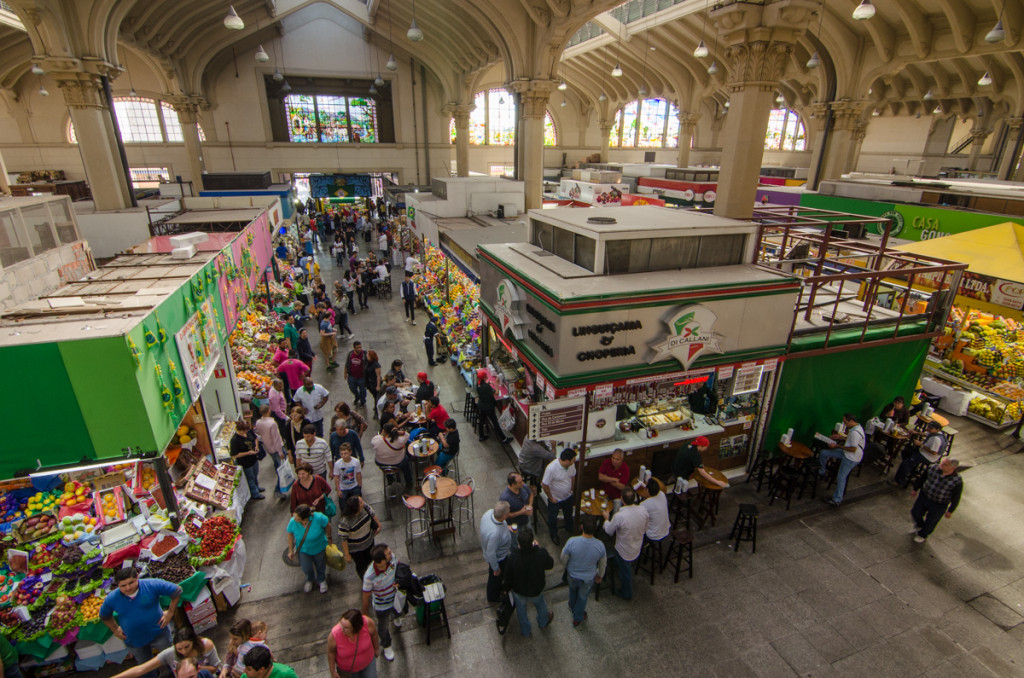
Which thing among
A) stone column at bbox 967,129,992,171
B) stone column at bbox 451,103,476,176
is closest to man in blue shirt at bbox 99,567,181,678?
stone column at bbox 451,103,476,176

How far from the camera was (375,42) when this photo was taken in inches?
1230

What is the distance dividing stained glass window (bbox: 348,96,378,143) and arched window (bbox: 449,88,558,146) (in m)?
7.36

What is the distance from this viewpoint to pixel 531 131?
18.6 meters

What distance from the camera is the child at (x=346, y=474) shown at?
7.02 metres

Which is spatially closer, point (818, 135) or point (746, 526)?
point (746, 526)

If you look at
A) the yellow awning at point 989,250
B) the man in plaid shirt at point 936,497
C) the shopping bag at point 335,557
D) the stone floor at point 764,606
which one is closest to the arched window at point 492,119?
the yellow awning at point 989,250

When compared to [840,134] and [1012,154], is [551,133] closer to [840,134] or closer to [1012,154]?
[840,134]

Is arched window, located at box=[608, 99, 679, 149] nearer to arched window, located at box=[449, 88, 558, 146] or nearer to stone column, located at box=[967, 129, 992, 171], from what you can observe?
arched window, located at box=[449, 88, 558, 146]

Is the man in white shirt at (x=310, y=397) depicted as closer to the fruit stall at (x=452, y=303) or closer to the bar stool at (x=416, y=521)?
the bar stool at (x=416, y=521)

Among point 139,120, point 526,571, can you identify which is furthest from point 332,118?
point 526,571

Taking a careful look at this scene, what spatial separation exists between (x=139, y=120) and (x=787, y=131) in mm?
49147

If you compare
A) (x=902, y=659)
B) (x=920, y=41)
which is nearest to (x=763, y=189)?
(x=920, y=41)

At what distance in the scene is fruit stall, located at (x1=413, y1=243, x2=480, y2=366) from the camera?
12203 millimetres

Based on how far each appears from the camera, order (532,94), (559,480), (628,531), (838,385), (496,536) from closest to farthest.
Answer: (496,536) < (628,531) < (559,480) < (838,385) < (532,94)
